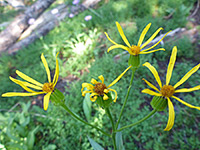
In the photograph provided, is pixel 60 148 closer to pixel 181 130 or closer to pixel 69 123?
pixel 69 123

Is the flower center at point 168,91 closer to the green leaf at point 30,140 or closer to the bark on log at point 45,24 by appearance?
the green leaf at point 30,140

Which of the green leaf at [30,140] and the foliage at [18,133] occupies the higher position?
the foliage at [18,133]

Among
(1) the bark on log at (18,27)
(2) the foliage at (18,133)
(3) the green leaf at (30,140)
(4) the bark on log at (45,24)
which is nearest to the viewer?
(2) the foliage at (18,133)

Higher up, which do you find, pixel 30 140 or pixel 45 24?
pixel 45 24

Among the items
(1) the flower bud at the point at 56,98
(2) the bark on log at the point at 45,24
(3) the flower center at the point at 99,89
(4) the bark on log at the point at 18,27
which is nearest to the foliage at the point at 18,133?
(1) the flower bud at the point at 56,98

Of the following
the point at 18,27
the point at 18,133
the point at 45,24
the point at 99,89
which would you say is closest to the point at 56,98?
the point at 99,89

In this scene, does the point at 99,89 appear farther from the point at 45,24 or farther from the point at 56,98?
the point at 45,24
